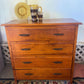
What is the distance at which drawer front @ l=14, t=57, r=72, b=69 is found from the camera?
1.21 meters

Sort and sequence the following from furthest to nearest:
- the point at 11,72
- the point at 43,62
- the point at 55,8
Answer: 1. the point at 11,72
2. the point at 55,8
3. the point at 43,62

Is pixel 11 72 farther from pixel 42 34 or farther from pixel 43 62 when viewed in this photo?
pixel 42 34

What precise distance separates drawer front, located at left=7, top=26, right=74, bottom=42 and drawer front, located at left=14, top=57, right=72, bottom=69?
0.30m

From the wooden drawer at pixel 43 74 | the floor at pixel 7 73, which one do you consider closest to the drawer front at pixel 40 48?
the wooden drawer at pixel 43 74

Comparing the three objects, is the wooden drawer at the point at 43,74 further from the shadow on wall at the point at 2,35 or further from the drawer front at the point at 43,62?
the shadow on wall at the point at 2,35

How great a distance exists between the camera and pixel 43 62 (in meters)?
1.23

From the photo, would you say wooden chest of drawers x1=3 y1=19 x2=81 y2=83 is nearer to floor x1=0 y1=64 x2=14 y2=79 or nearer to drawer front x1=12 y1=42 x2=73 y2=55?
drawer front x1=12 y1=42 x2=73 y2=55

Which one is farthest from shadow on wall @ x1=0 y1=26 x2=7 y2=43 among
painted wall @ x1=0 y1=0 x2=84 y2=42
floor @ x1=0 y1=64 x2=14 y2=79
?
floor @ x1=0 y1=64 x2=14 y2=79

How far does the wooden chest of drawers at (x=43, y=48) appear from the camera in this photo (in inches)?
41.3

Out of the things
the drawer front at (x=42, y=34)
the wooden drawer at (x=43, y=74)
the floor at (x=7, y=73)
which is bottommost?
the floor at (x=7, y=73)

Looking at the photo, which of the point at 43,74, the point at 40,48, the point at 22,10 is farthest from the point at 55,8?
the point at 43,74

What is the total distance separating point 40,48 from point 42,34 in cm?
19

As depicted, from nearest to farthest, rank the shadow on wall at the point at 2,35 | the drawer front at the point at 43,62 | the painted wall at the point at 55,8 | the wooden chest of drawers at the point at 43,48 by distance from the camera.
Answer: the wooden chest of drawers at the point at 43,48
the drawer front at the point at 43,62
the painted wall at the point at 55,8
the shadow on wall at the point at 2,35

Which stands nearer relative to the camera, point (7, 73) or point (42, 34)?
point (42, 34)
